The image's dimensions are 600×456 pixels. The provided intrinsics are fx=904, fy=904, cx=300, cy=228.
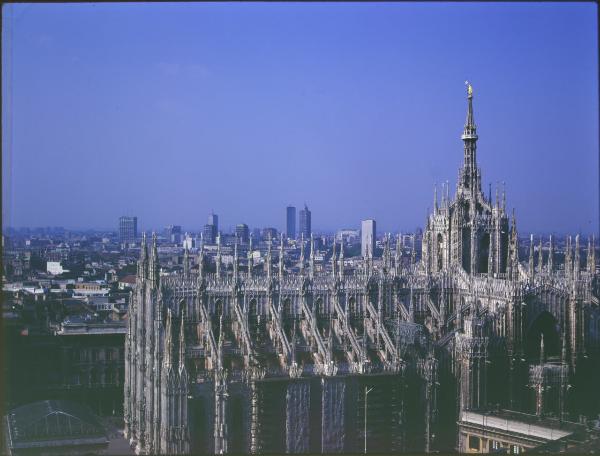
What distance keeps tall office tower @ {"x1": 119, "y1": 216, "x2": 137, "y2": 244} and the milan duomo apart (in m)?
0.66

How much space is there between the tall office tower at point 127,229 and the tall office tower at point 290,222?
4.07 m

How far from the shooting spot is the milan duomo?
22672mm

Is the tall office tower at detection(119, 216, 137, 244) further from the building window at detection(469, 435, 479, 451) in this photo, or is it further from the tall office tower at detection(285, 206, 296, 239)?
the building window at detection(469, 435, 479, 451)

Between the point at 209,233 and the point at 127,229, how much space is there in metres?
2.53

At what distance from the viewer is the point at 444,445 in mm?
23844

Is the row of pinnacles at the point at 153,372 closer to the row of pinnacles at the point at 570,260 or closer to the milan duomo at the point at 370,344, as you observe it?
the milan duomo at the point at 370,344

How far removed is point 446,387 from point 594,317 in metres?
5.83

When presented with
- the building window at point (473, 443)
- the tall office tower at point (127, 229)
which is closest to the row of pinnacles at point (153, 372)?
the tall office tower at point (127, 229)

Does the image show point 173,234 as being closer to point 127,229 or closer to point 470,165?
point 127,229

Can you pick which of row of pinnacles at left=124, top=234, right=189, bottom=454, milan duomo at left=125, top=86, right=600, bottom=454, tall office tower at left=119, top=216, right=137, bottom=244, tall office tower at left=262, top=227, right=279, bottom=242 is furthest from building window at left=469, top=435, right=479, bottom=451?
tall office tower at left=119, top=216, right=137, bottom=244

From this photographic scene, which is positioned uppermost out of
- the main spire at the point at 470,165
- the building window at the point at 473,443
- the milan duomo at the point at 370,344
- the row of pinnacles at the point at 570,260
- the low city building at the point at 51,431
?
the main spire at the point at 470,165

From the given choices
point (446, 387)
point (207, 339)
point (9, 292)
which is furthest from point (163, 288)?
point (446, 387)

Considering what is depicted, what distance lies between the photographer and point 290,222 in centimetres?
2492

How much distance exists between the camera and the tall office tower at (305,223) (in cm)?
2423
